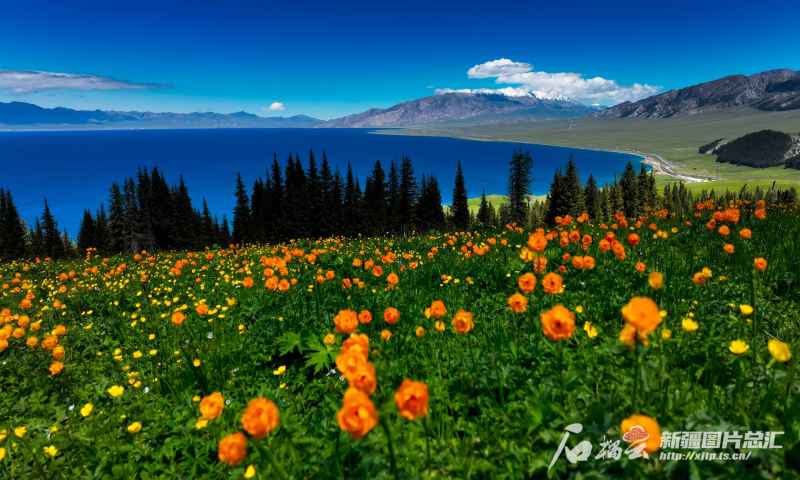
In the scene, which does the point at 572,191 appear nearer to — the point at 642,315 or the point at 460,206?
the point at 460,206

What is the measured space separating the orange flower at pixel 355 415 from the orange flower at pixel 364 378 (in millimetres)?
95

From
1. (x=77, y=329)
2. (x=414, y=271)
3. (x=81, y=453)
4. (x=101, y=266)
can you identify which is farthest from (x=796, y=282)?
(x=101, y=266)

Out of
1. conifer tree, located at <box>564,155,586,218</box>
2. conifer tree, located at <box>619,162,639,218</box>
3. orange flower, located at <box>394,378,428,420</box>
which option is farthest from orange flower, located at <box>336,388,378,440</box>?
conifer tree, located at <box>619,162,639,218</box>

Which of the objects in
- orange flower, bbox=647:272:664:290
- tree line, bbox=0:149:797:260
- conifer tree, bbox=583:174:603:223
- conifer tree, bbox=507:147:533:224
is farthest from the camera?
conifer tree, bbox=583:174:603:223

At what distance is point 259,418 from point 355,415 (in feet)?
1.60

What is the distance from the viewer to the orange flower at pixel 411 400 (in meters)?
1.63

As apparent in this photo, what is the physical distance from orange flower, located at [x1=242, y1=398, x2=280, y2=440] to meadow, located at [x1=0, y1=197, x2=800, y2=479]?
0.01 meters

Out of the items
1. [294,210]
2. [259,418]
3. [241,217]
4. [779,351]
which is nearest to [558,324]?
[779,351]

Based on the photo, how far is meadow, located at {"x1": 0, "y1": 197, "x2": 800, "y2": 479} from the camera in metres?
1.84

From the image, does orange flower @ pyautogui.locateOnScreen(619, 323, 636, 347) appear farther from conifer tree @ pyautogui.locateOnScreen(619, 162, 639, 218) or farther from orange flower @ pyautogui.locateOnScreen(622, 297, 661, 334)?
conifer tree @ pyautogui.locateOnScreen(619, 162, 639, 218)

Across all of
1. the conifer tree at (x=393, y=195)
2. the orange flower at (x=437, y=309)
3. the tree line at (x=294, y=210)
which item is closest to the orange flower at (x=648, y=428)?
the orange flower at (x=437, y=309)

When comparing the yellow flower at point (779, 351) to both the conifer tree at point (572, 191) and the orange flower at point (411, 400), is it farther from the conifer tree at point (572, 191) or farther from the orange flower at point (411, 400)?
the conifer tree at point (572, 191)

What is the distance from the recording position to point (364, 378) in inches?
66.0

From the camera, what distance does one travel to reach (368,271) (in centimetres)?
→ 656
